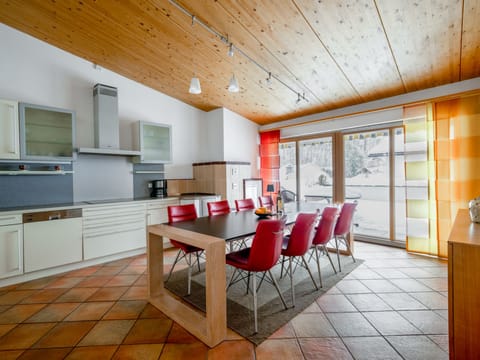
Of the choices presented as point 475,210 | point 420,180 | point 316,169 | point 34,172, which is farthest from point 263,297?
point 34,172

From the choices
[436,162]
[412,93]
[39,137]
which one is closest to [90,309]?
[39,137]

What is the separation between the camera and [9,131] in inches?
117

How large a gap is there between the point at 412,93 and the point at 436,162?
3.65ft

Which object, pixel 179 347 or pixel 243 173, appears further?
pixel 243 173

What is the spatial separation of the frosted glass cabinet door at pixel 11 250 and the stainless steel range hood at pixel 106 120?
144 cm

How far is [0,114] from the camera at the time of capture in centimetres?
291

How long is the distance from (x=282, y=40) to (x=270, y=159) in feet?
9.99

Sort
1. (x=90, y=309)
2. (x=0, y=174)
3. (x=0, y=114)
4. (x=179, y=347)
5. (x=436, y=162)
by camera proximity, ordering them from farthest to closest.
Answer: (x=436, y=162) → (x=0, y=174) → (x=0, y=114) → (x=90, y=309) → (x=179, y=347)

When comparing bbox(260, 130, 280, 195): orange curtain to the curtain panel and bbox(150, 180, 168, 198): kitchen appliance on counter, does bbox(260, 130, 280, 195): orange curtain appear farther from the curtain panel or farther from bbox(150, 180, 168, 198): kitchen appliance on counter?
the curtain panel

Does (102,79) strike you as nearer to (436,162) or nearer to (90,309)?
(90,309)

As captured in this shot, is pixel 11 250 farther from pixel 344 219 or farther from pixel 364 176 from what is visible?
pixel 364 176

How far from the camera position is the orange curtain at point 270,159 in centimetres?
555

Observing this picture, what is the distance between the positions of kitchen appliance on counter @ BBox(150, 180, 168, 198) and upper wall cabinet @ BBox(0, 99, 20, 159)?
196cm

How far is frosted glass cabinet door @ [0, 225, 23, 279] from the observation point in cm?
277
